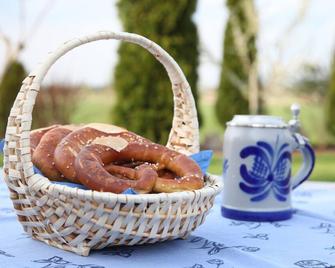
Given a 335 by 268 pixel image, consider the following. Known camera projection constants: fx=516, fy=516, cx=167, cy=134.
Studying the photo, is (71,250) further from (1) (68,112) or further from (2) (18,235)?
(1) (68,112)

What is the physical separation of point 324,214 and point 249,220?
23 centimetres

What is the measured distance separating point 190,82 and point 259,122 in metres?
4.32

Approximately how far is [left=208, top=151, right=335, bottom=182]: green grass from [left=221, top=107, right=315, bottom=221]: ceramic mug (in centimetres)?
Answer: 395

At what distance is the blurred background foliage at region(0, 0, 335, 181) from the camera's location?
5.33m

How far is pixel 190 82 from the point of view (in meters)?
5.52

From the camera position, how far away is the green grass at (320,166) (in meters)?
5.34

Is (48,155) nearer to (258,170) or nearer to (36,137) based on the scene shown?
(36,137)

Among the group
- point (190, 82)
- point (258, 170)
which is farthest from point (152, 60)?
point (258, 170)

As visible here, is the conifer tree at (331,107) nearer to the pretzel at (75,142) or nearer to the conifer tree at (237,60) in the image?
the conifer tree at (237,60)

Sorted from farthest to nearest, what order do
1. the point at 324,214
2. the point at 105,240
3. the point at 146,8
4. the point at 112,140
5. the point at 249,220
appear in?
the point at 146,8
the point at 324,214
the point at 249,220
the point at 112,140
the point at 105,240

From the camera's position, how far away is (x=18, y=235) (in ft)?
3.32

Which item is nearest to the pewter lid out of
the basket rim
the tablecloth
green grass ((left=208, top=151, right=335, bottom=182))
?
→ the tablecloth

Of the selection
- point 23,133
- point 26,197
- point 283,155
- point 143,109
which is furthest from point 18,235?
point 143,109

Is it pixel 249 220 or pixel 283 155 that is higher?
pixel 283 155
